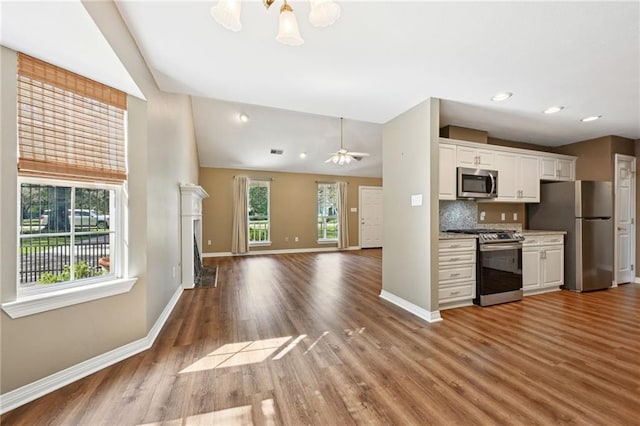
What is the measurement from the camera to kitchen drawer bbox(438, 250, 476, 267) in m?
3.16

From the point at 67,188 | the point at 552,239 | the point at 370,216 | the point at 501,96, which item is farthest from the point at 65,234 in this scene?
the point at 370,216

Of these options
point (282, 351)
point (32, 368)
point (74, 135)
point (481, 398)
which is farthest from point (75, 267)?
point (481, 398)

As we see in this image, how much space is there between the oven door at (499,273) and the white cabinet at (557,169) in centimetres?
154

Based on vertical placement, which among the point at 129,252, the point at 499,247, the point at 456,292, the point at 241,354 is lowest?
the point at 241,354

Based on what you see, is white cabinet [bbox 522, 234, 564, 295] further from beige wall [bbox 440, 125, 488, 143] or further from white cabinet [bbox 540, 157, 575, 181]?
beige wall [bbox 440, 125, 488, 143]

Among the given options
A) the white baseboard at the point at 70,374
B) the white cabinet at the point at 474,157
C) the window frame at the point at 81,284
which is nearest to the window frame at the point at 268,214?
the white baseboard at the point at 70,374

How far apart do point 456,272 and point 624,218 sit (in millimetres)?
3687

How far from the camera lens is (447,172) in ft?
11.0

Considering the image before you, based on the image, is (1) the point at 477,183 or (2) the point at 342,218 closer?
(1) the point at 477,183

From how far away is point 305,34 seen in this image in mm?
1860

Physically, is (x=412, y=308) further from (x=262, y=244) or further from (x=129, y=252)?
(x=262, y=244)

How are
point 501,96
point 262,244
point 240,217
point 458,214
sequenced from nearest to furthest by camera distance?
point 501,96
point 458,214
point 240,217
point 262,244

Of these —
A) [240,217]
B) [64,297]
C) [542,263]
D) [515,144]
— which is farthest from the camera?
[240,217]

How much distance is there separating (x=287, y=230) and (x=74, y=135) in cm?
633
